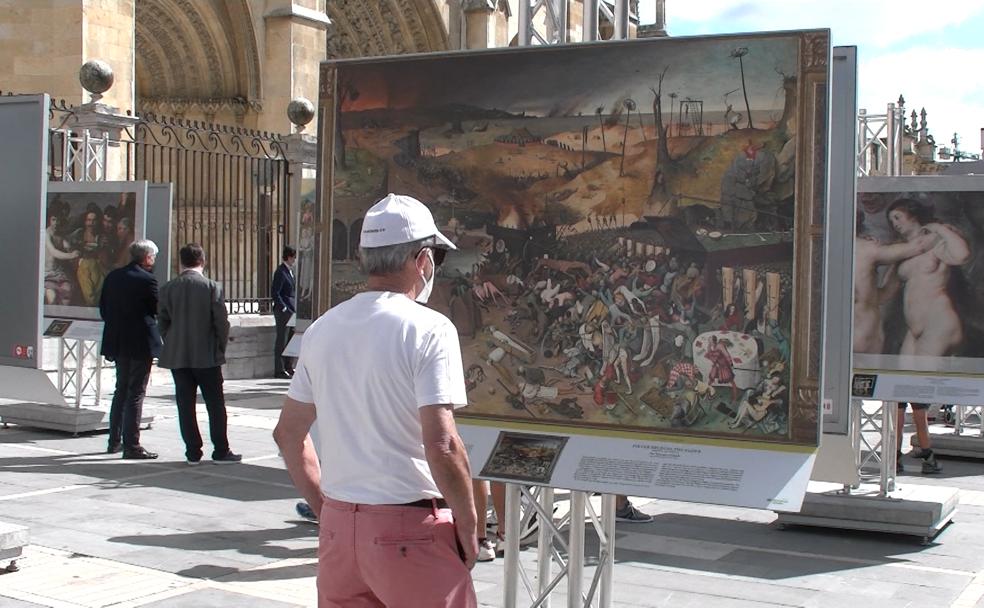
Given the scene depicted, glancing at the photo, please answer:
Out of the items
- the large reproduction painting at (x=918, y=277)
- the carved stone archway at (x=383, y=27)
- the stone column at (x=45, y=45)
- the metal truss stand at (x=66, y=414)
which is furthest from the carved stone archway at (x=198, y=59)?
the large reproduction painting at (x=918, y=277)

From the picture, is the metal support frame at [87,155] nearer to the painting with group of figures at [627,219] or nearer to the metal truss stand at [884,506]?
the metal truss stand at [884,506]

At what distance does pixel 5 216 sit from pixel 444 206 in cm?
261

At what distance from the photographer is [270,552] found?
23.5 ft

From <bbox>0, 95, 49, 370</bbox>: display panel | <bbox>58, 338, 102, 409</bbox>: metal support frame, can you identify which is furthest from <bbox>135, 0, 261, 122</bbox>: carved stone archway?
<bbox>0, 95, 49, 370</bbox>: display panel

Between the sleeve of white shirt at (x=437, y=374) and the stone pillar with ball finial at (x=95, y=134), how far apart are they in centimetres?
1033

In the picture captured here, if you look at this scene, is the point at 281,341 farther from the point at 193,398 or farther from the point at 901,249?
the point at 901,249

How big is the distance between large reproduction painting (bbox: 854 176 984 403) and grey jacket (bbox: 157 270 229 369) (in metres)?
4.83

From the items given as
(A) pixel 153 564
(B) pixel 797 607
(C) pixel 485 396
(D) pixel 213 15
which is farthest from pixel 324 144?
(D) pixel 213 15

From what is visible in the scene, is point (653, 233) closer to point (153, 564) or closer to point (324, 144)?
point (324, 144)

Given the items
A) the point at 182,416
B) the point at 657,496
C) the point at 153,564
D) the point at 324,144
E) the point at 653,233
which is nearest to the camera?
the point at 657,496

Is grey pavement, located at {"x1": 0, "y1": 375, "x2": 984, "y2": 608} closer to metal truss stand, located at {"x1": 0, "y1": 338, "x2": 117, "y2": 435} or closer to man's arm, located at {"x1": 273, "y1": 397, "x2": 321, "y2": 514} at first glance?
metal truss stand, located at {"x1": 0, "y1": 338, "x2": 117, "y2": 435}

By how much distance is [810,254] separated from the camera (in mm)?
4395

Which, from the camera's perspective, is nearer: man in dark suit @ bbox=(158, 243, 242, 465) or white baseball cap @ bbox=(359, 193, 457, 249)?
white baseball cap @ bbox=(359, 193, 457, 249)

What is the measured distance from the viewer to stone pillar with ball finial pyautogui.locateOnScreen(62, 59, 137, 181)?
13.1 meters
